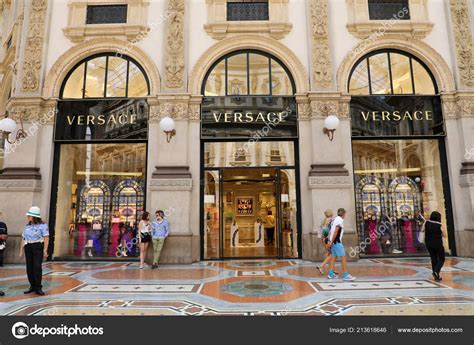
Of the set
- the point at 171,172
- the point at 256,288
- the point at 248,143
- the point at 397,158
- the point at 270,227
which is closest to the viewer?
the point at 256,288

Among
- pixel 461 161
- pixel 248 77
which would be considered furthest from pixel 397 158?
pixel 248 77

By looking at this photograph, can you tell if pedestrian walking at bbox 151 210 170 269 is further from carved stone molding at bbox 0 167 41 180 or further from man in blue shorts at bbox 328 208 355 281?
man in blue shorts at bbox 328 208 355 281

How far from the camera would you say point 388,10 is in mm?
11742

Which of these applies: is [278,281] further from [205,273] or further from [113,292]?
[113,292]

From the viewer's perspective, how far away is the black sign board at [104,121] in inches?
432

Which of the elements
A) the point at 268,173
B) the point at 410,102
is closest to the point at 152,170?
the point at 268,173

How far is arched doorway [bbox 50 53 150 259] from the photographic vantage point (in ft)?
35.4

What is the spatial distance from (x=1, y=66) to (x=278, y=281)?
15.7 m

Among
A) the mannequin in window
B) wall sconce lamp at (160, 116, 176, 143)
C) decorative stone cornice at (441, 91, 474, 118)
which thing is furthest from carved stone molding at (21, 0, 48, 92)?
decorative stone cornice at (441, 91, 474, 118)

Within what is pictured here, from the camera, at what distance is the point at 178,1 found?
Answer: 11.4 meters

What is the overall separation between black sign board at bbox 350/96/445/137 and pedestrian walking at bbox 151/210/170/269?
687 centimetres

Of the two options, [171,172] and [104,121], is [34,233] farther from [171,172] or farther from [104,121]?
[104,121]

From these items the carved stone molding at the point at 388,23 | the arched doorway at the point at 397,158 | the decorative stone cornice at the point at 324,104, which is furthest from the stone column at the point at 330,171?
the carved stone molding at the point at 388,23

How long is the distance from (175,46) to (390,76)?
7.53m
